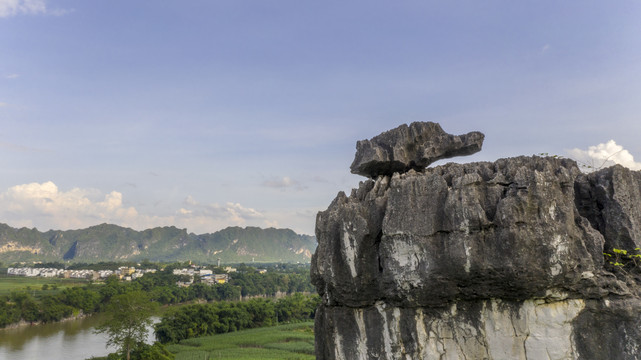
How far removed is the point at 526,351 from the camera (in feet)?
31.6

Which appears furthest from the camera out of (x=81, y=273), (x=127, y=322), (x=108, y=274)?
(x=81, y=273)

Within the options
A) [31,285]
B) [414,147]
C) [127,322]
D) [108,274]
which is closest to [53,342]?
[127,322]

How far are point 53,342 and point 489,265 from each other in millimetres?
62069

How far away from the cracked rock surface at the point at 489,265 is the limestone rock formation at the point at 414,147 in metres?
1.34

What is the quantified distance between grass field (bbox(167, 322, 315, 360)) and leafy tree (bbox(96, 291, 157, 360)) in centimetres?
551

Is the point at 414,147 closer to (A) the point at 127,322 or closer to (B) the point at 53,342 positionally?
(A) the point at 127,322

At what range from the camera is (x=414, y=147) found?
42.2 feet

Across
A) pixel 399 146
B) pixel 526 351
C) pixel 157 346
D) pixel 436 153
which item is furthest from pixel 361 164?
pixel 157 346

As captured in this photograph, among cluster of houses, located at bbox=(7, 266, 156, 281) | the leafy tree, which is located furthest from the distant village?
the leafy tree

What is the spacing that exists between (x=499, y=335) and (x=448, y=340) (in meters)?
1.21

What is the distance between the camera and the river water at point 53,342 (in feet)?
154

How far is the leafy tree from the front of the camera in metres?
40.0

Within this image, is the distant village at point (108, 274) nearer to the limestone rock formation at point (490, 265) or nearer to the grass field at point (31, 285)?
the grass field at point (31, 285)

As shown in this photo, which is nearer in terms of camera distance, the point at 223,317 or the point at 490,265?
the point at 490,265
